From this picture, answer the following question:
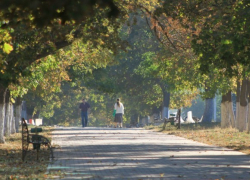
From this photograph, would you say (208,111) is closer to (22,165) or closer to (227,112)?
(227,112)

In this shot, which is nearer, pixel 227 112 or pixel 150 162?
pixel 150 162

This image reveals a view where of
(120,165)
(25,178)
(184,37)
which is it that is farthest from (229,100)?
(25,178)

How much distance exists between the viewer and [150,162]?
16375mm

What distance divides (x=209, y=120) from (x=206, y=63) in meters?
31.6

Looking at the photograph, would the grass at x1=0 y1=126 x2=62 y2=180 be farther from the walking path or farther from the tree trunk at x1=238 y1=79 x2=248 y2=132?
the tree trunk at x1=238 y1=79 x2=248 y2=132

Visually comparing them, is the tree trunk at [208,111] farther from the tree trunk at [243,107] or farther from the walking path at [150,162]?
the walking path at [150,162]

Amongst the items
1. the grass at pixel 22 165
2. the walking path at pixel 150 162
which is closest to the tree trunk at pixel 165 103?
the walking path at pixel 150 162

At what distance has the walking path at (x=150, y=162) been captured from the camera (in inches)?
520

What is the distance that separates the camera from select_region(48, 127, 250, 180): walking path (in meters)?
13.2

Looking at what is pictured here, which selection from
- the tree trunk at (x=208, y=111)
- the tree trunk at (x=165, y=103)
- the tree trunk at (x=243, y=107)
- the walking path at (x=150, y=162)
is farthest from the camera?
the tree trunk at (x=165, y=103)

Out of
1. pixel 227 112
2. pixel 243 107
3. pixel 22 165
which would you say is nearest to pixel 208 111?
pixel 227 112

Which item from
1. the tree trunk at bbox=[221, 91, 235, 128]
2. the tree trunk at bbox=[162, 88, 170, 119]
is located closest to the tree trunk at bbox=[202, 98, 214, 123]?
the tree trunk at bbox=[162, 88, 170, 119]

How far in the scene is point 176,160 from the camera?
55.4 feet

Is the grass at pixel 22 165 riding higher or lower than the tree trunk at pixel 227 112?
lower
